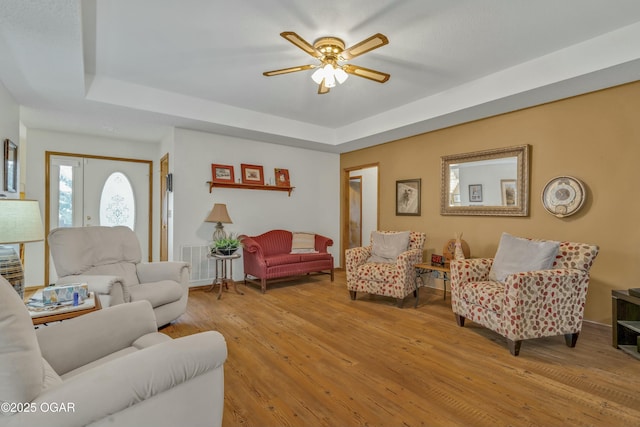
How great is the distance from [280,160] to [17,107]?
3.45m

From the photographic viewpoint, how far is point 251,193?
5.30m

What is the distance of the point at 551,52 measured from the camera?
116 inches

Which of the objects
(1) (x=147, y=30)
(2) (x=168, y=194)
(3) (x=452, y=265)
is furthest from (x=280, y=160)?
(3) (x=452, y=265)

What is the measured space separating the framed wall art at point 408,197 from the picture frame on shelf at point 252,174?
2.33 meters

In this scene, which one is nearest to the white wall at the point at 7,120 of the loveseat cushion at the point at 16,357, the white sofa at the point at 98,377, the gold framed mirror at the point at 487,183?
the white sofa at the point at 98,377

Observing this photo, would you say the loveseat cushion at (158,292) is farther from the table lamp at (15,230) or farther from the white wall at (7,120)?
the white wall at (7,120)

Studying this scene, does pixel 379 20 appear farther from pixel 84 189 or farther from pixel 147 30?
pixel 84 189

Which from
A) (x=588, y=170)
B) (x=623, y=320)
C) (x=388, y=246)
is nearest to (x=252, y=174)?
(x=388, y=246)

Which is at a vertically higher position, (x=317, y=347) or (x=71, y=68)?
(x=71, y=68)

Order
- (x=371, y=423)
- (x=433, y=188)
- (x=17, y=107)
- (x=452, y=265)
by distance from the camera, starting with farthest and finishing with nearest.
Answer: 1. (x=433, y=188)
2. (x=17, y=107)
3. (x=452, y=265)
4. (x=371, y=423)

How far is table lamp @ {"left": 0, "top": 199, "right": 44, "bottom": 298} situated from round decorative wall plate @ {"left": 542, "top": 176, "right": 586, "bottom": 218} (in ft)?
15.3

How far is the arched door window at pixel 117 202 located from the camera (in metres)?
5.28

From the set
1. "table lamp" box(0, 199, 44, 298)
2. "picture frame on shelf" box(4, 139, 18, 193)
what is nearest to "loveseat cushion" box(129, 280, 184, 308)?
"table lamp" box(0, 199, 44, 298)

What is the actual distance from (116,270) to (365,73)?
3030 mm
